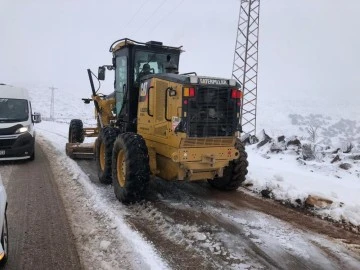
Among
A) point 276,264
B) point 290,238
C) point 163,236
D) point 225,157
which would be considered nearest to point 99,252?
point 163,236

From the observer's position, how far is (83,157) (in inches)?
414

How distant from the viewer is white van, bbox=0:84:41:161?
388 inches

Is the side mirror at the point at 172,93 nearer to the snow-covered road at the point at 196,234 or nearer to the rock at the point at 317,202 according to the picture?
the snow-covered road at the point at 196,234

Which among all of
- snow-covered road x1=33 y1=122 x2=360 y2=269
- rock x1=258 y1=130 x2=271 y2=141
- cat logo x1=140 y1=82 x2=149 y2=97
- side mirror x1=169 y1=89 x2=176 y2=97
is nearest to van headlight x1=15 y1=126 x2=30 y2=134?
snow-covered road x1=33 y1=122 x2=360 y2=269

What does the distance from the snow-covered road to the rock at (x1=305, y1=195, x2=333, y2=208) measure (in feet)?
1.36

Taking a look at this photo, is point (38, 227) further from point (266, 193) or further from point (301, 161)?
point (301, 161)

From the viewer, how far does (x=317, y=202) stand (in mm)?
6121

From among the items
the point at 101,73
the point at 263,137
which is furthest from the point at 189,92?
the point at 263,137

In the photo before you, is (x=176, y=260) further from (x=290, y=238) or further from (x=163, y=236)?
(x=290, y=238)

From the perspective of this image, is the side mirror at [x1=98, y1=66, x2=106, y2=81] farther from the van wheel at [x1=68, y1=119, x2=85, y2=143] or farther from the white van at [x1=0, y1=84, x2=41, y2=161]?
the van wheel at [x1=68, y1=119, x2=85, y2=143]

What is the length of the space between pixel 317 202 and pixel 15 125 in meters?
7.96

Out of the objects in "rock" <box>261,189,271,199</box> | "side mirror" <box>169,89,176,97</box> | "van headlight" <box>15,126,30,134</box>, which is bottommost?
"rock" <box>261,189,271,199</box>

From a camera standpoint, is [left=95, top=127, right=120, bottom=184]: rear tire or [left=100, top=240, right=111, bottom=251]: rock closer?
[left=100, top=240, right=111, bottom=251]: rock

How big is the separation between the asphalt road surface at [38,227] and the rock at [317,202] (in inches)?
152
